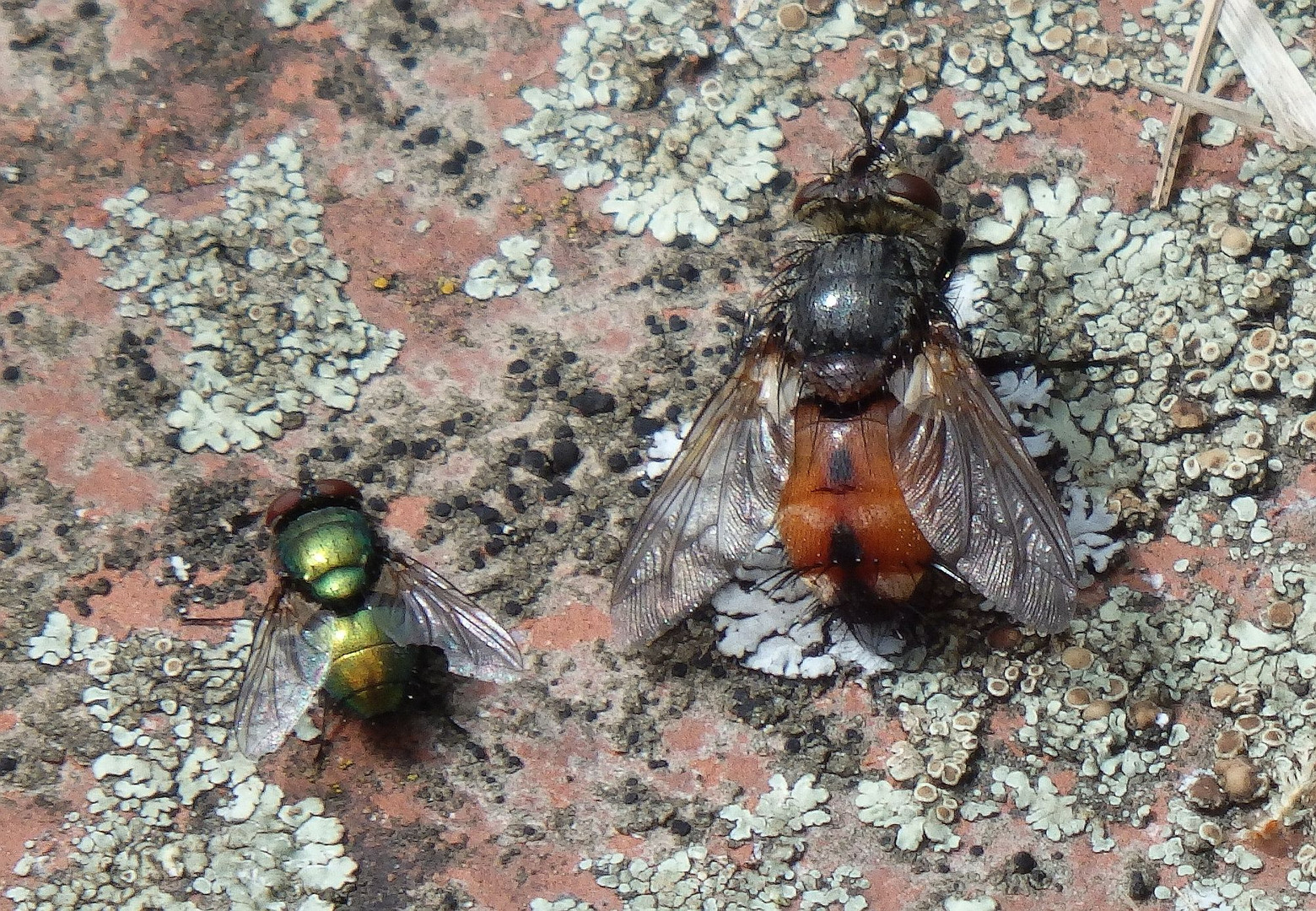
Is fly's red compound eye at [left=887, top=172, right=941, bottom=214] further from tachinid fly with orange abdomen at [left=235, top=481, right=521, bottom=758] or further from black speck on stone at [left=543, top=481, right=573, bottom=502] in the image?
tachinid fly with orange abdomen at [left=235, top=481, right=521, bottom=758]

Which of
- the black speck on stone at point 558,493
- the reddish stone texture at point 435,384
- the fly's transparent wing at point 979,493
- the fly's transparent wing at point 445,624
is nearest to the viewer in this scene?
the fly's transparent wing at point 979,493

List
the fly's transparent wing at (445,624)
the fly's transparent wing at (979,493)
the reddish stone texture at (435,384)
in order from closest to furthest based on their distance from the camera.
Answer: the fly's transparent wing at (979,493) → the reddish stone texture at (435,384) → the fly's transparent wing at (445,624)

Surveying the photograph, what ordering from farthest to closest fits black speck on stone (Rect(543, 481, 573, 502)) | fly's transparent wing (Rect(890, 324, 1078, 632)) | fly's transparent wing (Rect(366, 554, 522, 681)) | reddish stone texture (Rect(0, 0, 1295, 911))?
black speck on stone (Rect(543, 481, 573, 502))
fly's transparent wing (Rect(366, 554, 522, 681))
reddish stone texture (Rect(0, 0, 1295, 911))
fly's transparent wing (Rect(890, 324, 1078, 632))

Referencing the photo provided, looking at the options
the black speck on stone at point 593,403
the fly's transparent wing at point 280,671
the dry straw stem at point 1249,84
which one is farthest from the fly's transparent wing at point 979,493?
the fly's transparent wing at point 280,671

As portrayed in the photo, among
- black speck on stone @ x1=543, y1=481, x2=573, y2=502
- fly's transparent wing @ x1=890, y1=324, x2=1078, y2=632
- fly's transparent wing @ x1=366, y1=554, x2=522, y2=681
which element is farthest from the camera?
black speck on stone @ x1=543, y1=481, x2=573, y2=502

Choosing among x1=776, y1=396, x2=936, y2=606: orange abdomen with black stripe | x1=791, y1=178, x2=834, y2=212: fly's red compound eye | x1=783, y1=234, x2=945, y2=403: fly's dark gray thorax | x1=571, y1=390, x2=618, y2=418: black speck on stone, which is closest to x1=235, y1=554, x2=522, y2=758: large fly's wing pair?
x1=571, y1=390, x2=618, y2=418: black speck on stone

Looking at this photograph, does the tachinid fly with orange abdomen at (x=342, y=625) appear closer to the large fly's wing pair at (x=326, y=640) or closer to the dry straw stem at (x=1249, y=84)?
the large fly's wing pair at (x=326, y=640)

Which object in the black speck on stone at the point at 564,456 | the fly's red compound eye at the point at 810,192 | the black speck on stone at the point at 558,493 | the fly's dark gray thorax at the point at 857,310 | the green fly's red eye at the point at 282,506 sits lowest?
the black speck on stone at the point at 558,493
